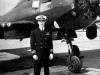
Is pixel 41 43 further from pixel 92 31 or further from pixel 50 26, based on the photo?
pixel 92 31

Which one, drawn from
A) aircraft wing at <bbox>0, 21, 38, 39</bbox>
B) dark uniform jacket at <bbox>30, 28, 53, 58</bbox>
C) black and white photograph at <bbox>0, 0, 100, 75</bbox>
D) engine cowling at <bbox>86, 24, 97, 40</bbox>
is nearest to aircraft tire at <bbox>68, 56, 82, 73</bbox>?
black and white photograph at <bbox>0, 0, 100, 75</bbox>

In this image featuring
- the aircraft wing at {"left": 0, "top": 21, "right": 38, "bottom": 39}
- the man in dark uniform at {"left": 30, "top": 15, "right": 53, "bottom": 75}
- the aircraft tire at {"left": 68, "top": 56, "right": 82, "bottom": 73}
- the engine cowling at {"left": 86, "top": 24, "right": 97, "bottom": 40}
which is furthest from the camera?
the engine cowling at {"left": 86, "top": 24, "right": 97, "bottom": 40}

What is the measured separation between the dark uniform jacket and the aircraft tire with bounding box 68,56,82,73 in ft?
6.89

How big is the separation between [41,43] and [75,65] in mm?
2335

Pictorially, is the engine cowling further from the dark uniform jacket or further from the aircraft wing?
the dark uniform jacket

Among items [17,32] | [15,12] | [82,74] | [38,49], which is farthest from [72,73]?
[15,12]

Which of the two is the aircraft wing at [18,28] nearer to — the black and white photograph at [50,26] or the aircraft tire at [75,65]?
the black and white photograph at [50,26]

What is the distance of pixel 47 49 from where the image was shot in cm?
494

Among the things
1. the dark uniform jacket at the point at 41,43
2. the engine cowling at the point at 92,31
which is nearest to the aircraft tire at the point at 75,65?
the dark uniform jacket at the point at 41,43

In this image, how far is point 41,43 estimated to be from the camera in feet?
16.1

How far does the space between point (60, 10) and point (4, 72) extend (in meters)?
2.94

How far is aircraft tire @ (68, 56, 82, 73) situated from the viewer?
677 cm

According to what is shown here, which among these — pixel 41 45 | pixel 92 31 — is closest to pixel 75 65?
pixel 41 45

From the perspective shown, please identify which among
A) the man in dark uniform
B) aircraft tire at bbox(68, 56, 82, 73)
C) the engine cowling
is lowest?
aircraft tire at bbox(68, 56, 82, 73)
